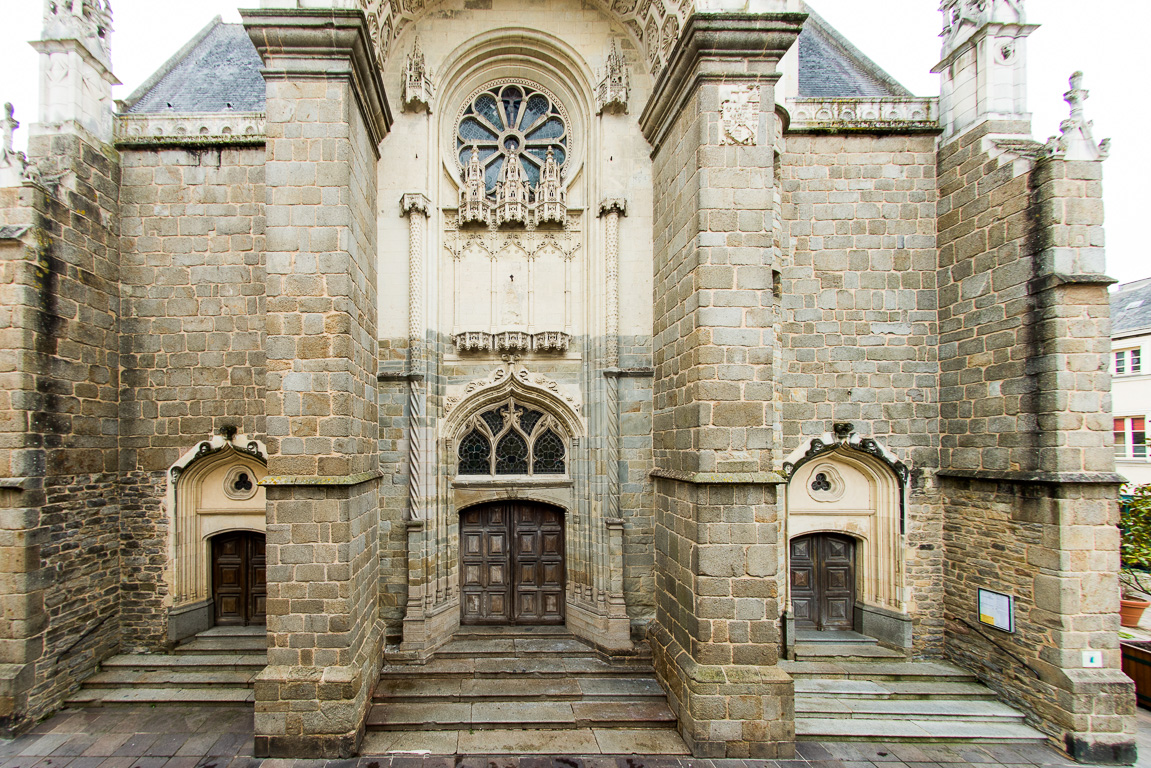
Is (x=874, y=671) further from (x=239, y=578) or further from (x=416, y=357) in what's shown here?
(x=239, y=578)

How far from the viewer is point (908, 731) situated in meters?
5.96

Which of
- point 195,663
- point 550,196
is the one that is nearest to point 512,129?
point 550,196

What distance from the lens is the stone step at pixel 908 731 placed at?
19.3 feet

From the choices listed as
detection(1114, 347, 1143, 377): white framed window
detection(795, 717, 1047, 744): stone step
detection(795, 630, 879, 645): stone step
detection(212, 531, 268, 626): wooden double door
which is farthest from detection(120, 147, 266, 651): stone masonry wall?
detection(1114, 347, 1143, 377): white framed window

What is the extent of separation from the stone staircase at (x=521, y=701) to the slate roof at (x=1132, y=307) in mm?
18271

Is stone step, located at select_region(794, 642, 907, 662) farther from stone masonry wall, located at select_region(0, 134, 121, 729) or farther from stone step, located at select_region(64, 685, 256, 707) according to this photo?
stone masonry wall, located at select_region(0, 134, 121, 729)

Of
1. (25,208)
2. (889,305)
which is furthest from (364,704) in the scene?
(889,305)

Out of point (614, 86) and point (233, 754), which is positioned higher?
point (614, 86)

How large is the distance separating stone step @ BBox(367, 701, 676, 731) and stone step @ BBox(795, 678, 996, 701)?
2029 mm

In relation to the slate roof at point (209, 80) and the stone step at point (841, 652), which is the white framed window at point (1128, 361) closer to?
the stone step at point (841, 652)

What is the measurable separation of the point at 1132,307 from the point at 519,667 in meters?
21.9

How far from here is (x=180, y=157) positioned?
7289mm

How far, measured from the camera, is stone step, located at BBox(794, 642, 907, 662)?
23.1 ft

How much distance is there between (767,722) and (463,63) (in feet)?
31.2
